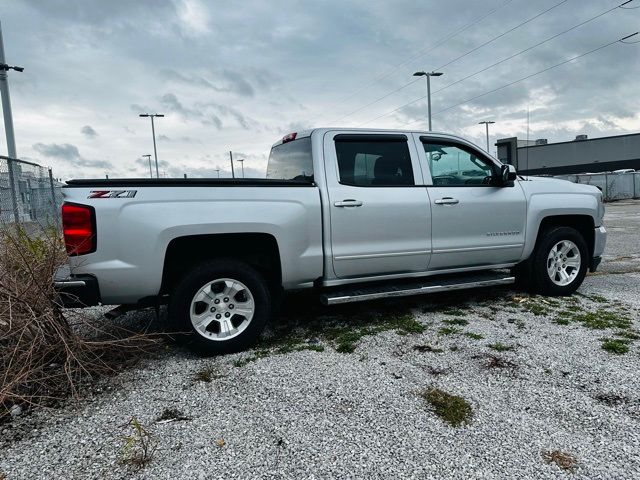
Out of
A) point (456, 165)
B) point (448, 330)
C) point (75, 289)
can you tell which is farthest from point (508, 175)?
point (75, 289)

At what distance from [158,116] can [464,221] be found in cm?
3407

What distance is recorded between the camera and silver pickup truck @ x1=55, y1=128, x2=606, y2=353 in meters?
3.64

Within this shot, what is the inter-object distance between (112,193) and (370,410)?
2.42 meters

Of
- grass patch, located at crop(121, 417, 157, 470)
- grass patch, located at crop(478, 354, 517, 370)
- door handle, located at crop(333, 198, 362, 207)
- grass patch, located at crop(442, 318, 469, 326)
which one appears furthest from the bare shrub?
grass patch, located at crop(442, 318, 469, 326)

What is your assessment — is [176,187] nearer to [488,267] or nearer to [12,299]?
[12,299]

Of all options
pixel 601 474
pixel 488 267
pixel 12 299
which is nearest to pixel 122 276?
pixel 12 299

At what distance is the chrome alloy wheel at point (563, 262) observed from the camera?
555 cm

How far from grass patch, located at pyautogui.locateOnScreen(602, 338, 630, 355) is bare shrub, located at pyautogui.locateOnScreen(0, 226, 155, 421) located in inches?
149

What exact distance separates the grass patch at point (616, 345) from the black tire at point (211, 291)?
111 inches

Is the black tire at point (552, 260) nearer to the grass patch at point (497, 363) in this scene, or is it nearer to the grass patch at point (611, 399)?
the grass patch at point (497, 363)

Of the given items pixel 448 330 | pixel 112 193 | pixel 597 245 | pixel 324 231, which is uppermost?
pixel 112 193

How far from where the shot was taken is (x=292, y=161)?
16.3 ft

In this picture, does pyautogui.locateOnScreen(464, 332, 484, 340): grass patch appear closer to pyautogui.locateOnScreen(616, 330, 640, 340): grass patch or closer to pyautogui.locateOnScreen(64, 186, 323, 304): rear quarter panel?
pyautogui.locateOnScreen(616, 330, 640, 340): grass patch

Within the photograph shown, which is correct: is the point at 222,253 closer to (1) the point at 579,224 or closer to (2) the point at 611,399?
(2) the point at 611,399
